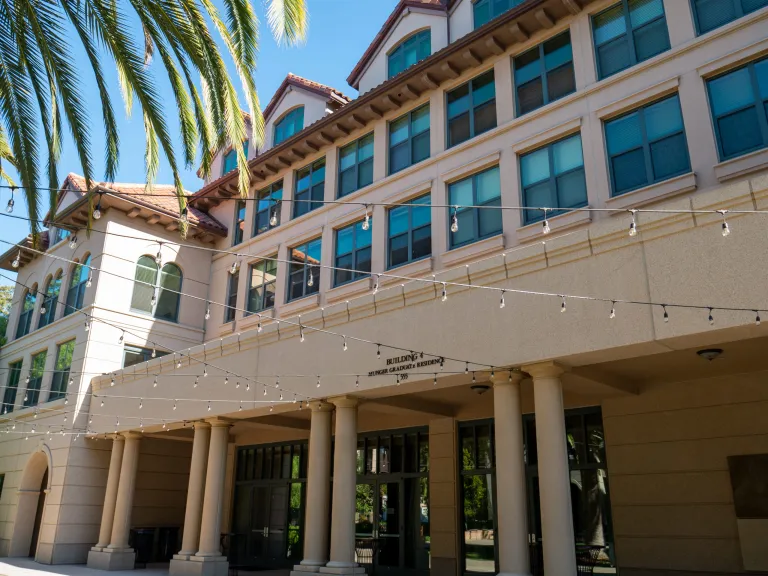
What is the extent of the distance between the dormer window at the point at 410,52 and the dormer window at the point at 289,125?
420 cm

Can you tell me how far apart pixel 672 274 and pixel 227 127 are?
24.4ft

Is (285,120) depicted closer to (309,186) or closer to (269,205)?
(269,205)

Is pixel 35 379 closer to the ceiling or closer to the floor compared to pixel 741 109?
closer to the floor

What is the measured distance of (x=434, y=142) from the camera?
18.6 meters

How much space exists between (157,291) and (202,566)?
10.6m

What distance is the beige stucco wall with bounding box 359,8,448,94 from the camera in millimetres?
19906

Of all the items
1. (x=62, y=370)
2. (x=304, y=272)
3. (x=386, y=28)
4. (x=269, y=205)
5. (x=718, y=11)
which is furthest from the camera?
(x=269, y=205)

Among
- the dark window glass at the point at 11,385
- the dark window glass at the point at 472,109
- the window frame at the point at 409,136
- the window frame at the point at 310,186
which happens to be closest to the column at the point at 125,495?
the dark window glass at the point at 11,385

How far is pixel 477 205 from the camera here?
55.3ft

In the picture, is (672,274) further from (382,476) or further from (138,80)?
(382,476)

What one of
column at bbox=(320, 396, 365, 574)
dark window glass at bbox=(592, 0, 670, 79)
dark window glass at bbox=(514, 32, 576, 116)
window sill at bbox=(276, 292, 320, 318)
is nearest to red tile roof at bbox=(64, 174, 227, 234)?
window sill at bbox=(276, 292, 320, 318)

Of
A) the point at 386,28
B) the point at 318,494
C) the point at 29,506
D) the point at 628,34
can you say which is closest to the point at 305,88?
the point at 386,28

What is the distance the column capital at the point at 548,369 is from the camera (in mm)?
11234

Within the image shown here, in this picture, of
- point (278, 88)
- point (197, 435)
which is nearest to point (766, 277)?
point (197, 435)
